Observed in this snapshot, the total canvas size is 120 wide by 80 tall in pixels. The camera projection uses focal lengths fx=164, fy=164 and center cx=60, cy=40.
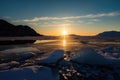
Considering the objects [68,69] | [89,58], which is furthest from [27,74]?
[89,58]

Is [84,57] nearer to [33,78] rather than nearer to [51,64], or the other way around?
[51,64]

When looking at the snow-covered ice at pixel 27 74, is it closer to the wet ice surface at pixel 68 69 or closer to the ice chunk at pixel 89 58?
the wet ice surface at pixel 68 69

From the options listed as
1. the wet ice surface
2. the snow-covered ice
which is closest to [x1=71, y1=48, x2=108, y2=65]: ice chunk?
the wet ice surface

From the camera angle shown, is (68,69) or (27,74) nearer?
(27,74)

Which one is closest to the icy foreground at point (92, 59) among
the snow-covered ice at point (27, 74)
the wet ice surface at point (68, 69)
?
the wet ice surface at point (68, 69)

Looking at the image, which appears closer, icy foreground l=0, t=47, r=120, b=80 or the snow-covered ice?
the snow-covered ice

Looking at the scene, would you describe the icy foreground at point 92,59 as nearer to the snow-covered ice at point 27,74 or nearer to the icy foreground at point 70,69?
the icy foreground at point 70,69

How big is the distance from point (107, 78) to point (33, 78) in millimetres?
3957

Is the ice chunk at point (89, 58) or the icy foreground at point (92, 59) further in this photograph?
the ice chunk at point (89, 58)

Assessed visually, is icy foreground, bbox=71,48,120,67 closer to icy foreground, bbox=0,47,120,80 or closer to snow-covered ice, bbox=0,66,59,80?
icy foreground, bbox=0,47,120,80

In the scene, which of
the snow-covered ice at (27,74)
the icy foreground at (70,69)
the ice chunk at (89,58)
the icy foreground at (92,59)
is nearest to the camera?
the snow-covered ice at (27,74)

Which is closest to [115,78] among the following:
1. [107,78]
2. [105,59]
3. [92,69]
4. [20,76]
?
[107,78]

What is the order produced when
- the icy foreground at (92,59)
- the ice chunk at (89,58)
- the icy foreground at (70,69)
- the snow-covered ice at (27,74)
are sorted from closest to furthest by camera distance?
the snow-covered ice at (27,74), the icy foreground at (70,69), the icy foreground at (92,59), the ice chunk at (89,58)

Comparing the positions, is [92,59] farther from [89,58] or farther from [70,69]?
[70,69]
